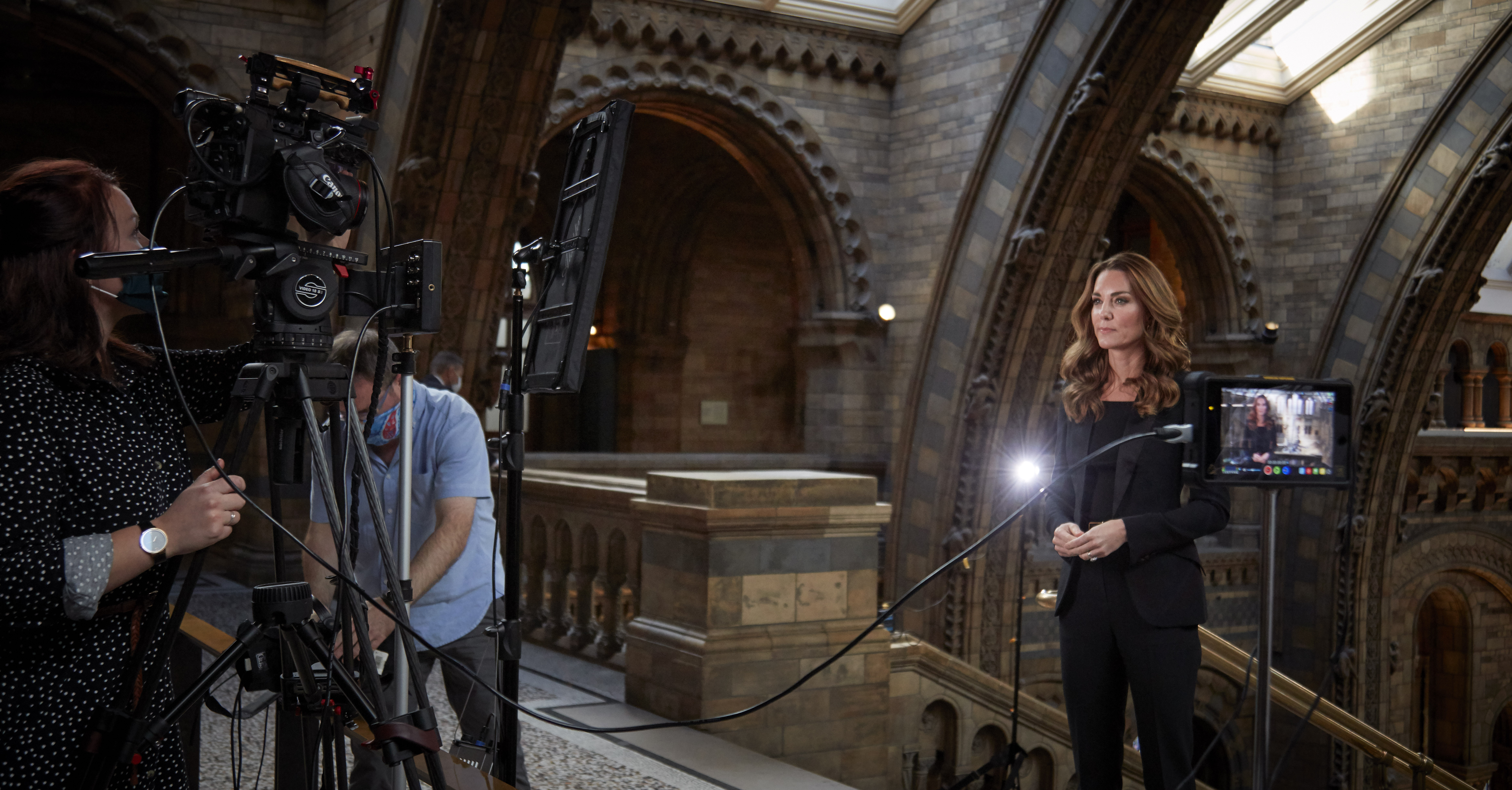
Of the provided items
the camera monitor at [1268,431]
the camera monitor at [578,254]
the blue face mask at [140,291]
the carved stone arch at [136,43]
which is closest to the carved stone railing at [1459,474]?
the carved stone arch at [136,43]

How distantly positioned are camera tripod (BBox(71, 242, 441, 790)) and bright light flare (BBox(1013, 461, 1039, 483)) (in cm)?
108

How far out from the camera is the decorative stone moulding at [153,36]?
7703 millimetres

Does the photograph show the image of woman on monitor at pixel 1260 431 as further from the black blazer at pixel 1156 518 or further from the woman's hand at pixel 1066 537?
the woman's hand at pixel 1066 537

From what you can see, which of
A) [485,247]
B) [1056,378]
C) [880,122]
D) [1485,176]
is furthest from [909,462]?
[1485,176]

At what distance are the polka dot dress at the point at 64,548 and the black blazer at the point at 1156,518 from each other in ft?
4.77

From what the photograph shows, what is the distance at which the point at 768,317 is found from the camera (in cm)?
1480

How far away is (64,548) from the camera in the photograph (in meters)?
1.43

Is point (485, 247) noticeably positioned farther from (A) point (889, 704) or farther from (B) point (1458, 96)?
(B) point (1458, 96)

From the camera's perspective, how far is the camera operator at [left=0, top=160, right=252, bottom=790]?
144cm

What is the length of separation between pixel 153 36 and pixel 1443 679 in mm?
15769

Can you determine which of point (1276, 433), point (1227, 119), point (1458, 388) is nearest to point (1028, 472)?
point (1276, 433)

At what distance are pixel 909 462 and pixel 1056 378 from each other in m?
1.56

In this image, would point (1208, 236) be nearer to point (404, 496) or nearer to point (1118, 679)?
point (1118, 679)

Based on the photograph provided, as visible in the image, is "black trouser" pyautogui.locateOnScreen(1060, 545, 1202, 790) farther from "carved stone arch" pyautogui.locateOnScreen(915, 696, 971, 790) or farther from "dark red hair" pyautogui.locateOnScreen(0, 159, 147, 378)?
"carved stone arch" pyautogui.locateOnScreen(915, 696, 971, 790)
